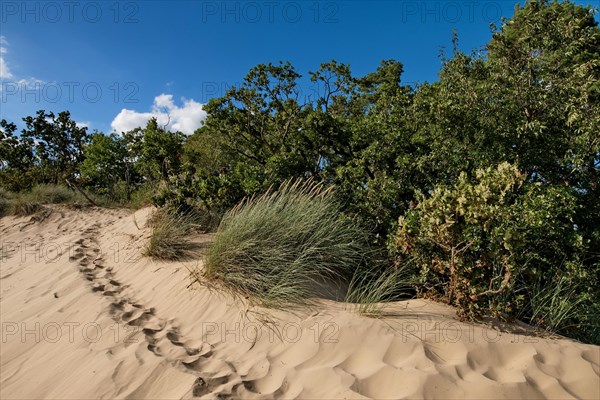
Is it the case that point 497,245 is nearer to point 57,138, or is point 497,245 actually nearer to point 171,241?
point 171,241

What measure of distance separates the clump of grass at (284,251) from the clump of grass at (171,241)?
946mm

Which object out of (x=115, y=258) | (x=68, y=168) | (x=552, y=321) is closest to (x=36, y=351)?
(x=115, y=258)

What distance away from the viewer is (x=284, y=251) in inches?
179

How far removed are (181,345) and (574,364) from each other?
331 cm

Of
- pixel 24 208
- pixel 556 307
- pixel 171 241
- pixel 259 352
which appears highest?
pixel 24 208

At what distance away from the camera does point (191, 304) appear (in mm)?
4230

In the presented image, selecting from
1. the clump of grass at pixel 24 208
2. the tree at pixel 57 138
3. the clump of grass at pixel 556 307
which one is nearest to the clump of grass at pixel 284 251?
the clump of grass at pixel 556 307

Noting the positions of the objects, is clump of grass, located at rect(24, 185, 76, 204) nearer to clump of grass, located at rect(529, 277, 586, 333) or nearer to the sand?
the sand

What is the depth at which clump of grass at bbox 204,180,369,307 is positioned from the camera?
407 cm

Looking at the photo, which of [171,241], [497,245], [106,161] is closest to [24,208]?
[106,161]

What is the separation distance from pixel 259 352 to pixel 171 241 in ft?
10.7

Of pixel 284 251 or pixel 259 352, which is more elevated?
pixel 284 251

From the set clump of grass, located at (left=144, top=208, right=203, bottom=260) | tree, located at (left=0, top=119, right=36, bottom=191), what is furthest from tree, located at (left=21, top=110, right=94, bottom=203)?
clump of grass, located at (left=144, top=208, right=203, bottom=260)

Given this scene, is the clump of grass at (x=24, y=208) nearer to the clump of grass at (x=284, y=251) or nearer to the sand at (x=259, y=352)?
the sand at (x=259, y=352)
